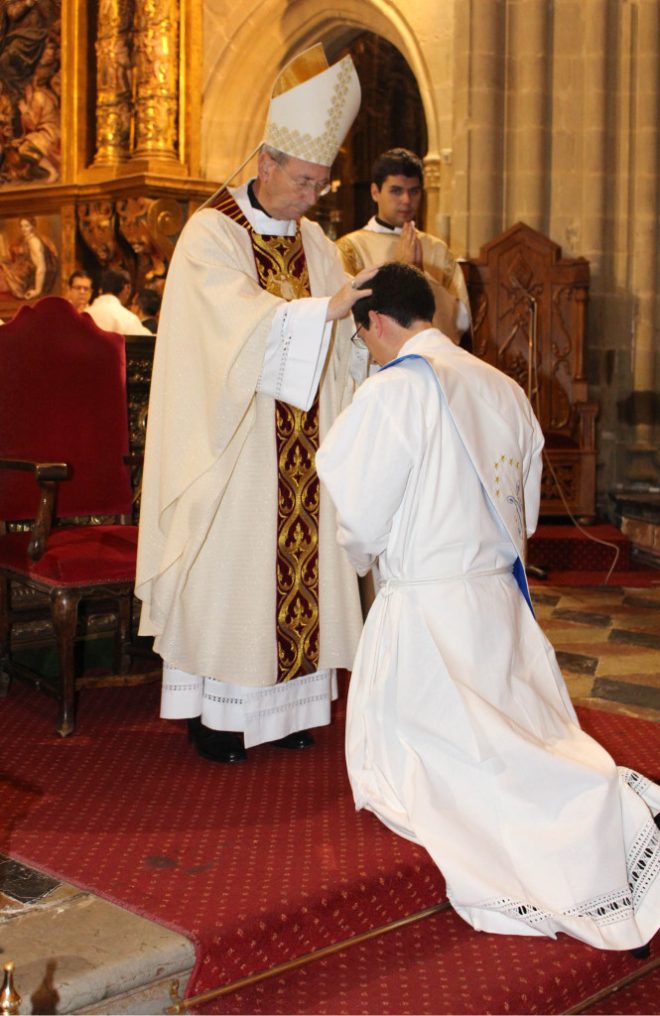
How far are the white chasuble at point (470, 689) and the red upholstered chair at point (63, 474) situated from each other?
3.75ft

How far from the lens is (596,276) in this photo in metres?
8.60

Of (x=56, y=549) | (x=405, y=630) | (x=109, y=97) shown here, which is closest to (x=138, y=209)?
(x=109, y=97)

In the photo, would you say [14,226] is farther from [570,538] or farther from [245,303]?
[245,303]

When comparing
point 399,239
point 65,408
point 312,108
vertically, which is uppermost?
point 312,108

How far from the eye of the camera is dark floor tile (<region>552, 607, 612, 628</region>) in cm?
590

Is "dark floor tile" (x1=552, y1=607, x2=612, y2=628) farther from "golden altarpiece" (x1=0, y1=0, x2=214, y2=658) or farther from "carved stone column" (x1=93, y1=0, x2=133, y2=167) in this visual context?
"carved stone column" (x1=93, y1=0, x2=133, y2=167)

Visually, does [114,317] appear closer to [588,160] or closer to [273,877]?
[588,160]

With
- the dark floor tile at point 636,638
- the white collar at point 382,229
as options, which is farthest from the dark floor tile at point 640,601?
the white collar at point 382,229

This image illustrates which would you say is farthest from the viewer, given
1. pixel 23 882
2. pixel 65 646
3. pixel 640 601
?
pixel 640 601

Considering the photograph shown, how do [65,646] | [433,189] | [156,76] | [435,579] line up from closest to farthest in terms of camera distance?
[435,579] → [65,646] → [433,189] → [156,76]

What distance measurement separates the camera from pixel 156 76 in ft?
35.1

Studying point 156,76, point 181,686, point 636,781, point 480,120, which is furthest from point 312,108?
point 156,76

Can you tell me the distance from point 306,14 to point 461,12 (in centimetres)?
213

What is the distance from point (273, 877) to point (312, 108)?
2.15m
